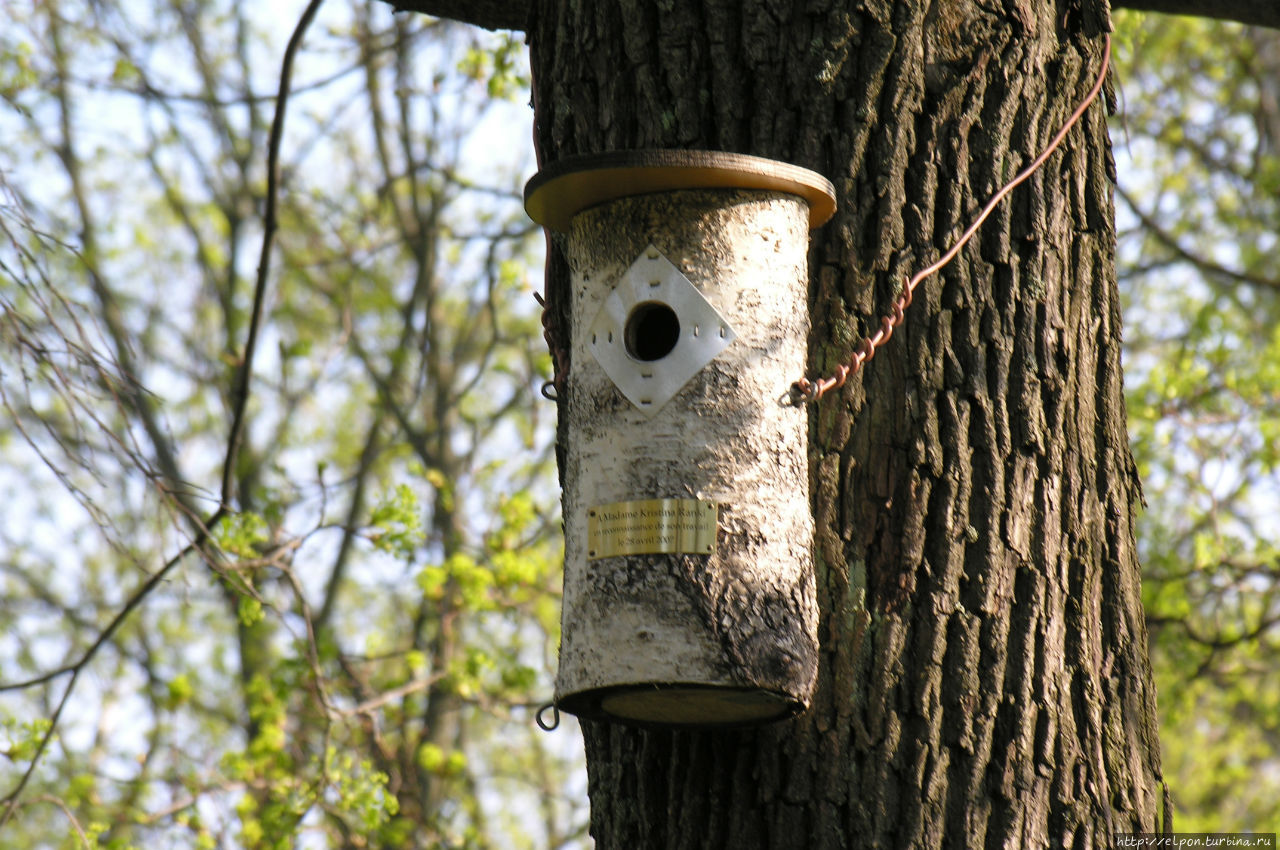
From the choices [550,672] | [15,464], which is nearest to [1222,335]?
[550,672]

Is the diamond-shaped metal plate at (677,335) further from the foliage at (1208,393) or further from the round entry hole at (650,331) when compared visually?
the foliage at (1208,393)

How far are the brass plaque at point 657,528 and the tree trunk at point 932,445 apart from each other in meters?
0.26

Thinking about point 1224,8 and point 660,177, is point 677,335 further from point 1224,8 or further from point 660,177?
→ point 1224,8

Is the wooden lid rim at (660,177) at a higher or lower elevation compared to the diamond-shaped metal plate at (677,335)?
higher

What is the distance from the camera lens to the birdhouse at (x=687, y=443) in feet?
6.42

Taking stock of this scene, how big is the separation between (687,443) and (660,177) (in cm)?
43

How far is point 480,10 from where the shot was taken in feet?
9.37

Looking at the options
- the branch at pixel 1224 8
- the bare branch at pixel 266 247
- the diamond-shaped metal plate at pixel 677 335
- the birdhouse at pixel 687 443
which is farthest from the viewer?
the bare branch at pixel 266 247

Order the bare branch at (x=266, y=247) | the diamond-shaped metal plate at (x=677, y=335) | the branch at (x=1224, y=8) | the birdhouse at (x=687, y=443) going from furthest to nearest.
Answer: the bare branch at (x=266, y=247)
the branch at (x=1224, y=8)
the diamond-shaped metal plate at (x=677, y=335)
the birdhouse at (x=687, y=443)

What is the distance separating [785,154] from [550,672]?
4.88m

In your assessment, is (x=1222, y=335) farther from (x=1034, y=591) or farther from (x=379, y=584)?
(x=379, y=584)

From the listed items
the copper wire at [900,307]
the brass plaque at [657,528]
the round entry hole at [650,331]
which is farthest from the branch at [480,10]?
the brass plaque at [657,528]

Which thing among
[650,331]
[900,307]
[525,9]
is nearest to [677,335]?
[650,331]

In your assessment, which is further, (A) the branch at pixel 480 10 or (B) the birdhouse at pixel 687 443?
(A) the branch at pixel 480 10
